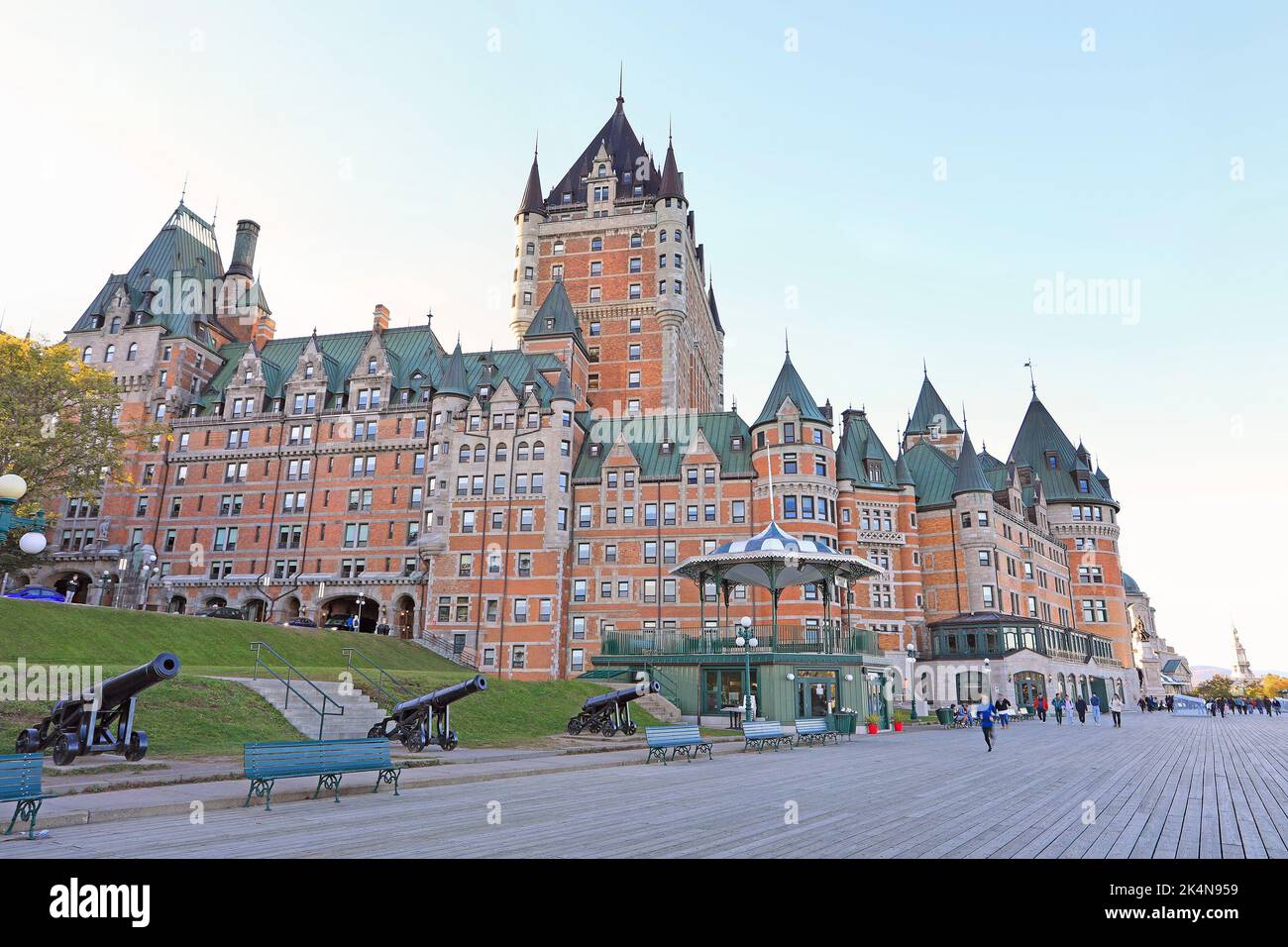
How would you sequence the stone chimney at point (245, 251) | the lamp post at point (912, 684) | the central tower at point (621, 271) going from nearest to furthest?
the lamp post at point (912, 684) → the central tower at point (621, 271) → the stone chimney at point (245, 251)

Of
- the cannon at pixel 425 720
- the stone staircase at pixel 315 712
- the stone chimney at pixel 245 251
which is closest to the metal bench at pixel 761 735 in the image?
the cannon at pixel 425 720

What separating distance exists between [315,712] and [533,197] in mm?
70384

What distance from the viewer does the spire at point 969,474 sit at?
2630 inches

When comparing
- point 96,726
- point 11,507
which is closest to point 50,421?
point 11,507

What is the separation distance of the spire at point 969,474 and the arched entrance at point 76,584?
72.4m

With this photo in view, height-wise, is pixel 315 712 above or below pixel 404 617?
below

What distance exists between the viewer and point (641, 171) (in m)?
85.6

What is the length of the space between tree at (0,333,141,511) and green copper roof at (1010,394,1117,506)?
277 ft

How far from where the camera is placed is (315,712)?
77.8 feet

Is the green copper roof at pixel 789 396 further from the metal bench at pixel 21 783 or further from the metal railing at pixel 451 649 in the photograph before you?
the metal bench at pixel 21 783

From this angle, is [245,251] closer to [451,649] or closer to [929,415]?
[451,649]
